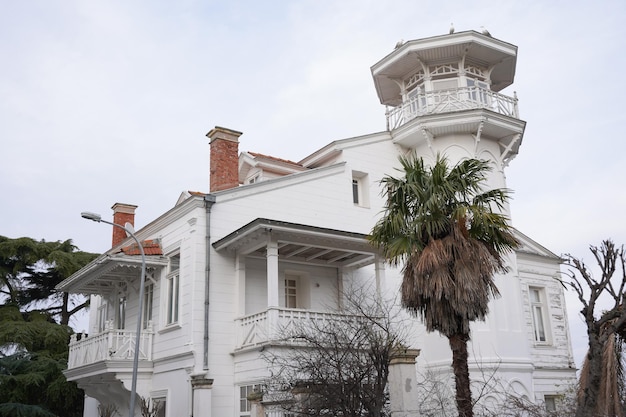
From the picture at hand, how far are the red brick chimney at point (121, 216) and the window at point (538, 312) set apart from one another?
16.1 meters

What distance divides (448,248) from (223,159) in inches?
381

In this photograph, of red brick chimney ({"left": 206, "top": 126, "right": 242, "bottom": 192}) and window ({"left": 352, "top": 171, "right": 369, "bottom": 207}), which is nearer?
red brick chimney ({"left": 206, "top": 126, "right": 242, "bottom": 192})

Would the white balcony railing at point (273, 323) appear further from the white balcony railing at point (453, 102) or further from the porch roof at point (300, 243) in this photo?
the white balcony railing at point (453, 102)

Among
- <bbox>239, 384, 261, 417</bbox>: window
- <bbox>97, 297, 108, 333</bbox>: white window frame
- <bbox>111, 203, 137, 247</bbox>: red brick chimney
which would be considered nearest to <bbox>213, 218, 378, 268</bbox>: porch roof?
<bbox>239, 384, 261, 417</bbox>: window

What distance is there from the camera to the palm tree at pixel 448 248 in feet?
40.2

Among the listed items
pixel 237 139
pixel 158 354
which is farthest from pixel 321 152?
pixel 158 354

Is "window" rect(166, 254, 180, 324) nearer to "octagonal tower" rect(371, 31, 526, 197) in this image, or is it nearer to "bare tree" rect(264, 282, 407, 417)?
"bare tree" rect(264, 282, 407, 417)

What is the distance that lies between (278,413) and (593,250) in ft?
23.5

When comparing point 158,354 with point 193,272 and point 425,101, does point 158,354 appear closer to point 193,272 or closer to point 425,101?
point 193,272

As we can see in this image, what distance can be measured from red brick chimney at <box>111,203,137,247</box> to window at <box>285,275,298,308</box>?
367 inches

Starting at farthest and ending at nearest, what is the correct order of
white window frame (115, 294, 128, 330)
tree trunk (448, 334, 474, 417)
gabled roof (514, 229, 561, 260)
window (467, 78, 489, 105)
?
gabled roof (514, 229, 561, 260)
white window frame (115, 294, 128, 330)
window (467, 78, 489, 105)
tree trunk (448, 334, 474, 417)

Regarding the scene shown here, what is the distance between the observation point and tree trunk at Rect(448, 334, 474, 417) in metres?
11.5

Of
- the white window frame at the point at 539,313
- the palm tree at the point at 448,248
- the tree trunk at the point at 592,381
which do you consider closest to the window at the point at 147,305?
the palm tree at the point at 448,248

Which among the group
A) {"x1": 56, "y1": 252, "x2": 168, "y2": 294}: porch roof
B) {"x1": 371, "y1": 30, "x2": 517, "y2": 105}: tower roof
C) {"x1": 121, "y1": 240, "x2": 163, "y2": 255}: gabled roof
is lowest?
{"x1": 56, "y1": 252, "x2": 168, "y2": 294}: porch roof
